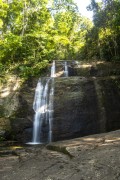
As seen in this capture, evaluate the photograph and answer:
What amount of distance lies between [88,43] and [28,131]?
14178 millimetres

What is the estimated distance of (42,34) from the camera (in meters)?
20.8

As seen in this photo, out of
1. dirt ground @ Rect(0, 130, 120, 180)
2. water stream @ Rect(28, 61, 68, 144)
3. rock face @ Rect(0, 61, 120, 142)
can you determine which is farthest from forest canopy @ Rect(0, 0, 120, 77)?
dirt ground @ Rect(0, 130, 120, 180)

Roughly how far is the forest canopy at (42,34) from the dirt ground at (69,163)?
8.99 m

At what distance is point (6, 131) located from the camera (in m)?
12.7

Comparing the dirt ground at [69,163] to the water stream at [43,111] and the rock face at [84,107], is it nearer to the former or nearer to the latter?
the water stream at [43,111]

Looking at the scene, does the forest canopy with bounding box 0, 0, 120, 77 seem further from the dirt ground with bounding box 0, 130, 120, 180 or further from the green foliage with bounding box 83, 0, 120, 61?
the dirt ground with bounding box 0, 130, 120, 180

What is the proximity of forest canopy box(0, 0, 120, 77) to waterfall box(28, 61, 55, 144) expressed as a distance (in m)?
2.15

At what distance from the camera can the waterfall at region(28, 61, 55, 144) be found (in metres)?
12.8

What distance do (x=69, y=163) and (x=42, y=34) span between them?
15.7 metres

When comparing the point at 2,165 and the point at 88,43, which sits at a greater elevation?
the point at 88,43

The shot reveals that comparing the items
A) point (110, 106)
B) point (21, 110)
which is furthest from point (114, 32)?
point (21, 110)

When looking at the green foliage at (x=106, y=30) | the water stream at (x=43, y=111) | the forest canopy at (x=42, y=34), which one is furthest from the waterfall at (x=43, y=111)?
the green foliage at (x=106, y=30)

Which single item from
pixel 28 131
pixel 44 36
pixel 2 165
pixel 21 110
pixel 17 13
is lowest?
pixel 2 165

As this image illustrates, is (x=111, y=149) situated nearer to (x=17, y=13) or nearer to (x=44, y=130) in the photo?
(x=44, y=130)
